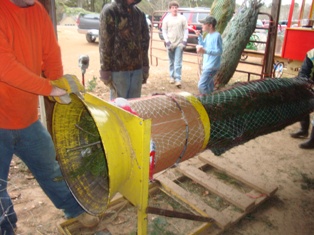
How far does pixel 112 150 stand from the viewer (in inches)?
53.6

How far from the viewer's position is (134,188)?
156cm

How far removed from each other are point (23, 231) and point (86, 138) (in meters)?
1.14

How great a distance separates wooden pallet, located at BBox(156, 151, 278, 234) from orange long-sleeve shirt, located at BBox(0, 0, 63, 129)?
1589mm

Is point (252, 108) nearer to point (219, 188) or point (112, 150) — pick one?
point (219, 188)

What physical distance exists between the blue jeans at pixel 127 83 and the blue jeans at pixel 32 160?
1.66m

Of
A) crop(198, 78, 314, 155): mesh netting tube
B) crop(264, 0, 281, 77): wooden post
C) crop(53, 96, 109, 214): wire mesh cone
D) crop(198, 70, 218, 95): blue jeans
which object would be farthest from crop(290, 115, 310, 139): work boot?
crop(53, 96, 109, 214): wire mesh cone

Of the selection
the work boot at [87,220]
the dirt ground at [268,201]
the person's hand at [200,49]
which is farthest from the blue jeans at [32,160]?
the person's hand at [200,49]

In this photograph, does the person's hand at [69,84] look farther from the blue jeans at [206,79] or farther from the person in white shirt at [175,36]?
the person in white shirt at [175,36]

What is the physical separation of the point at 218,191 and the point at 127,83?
175cm

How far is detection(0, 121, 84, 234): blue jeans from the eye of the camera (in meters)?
1.84

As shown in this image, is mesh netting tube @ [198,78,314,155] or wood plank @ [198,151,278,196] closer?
mesh netting tube @ [198,78,314,155]

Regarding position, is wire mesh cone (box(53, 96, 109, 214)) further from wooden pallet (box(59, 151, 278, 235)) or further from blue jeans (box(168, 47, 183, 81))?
blue jeans (box(168, 47, 183, 81))

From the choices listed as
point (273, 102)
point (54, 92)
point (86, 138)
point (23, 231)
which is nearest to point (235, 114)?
point (273, 102)

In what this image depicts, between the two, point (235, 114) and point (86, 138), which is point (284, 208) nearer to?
point (235, 114)
